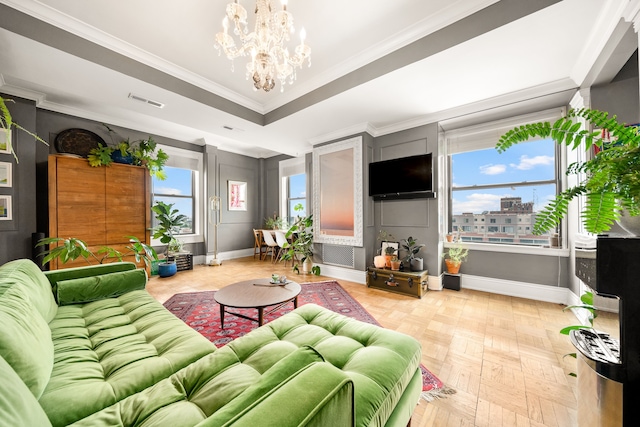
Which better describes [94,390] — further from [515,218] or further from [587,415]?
[515,218]

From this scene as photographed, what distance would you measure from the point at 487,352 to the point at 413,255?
172 cm

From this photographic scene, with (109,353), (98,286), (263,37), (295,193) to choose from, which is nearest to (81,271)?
(98,286)

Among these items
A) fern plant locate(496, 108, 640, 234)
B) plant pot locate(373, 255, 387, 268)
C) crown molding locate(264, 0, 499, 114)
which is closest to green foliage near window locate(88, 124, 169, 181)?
crown molding locate(264, 0, 499, 114)

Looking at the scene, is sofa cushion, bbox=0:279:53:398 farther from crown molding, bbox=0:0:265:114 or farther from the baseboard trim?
the baseboard trim

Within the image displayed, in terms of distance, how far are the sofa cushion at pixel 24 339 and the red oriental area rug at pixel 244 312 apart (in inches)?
47.4

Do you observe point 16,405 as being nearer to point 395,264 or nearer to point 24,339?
point 24,339

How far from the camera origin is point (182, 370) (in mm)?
1079

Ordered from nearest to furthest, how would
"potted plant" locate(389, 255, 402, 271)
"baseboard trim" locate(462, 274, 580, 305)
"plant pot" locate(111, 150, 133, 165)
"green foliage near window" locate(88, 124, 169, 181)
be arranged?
"baseboard trim" locate(462, 274, 580, 305)
"potted plant" locate(389, 255, 402, 271)
"green foliage near window" locate(88, 124, 169, 181)
"plant pot" locate(111, 150, 133, 165)

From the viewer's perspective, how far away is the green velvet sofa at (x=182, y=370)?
614 millimetres

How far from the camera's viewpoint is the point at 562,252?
9.99 feet

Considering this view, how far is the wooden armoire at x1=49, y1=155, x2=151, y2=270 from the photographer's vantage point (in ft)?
11.1

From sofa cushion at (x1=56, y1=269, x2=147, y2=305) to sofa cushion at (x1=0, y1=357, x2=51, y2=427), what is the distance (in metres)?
1.63

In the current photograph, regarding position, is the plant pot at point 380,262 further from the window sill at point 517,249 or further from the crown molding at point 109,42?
the crown molding at point 109,42

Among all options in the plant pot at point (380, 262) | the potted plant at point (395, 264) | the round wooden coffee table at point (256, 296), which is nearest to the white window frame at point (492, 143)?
the potted plant at point (395, 264)
